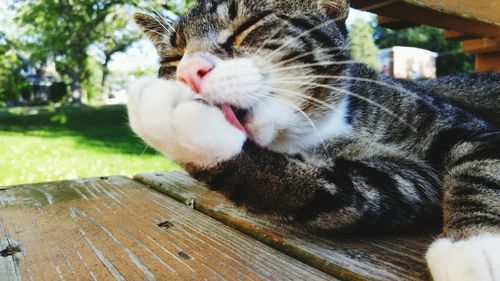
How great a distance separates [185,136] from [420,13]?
4.39ft

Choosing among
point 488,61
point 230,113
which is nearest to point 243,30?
point 230,113

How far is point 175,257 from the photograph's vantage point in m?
0.87

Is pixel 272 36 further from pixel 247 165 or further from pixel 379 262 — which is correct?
pixel 379 262

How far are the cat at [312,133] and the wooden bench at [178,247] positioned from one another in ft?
0.20

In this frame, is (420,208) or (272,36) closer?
(420,208)

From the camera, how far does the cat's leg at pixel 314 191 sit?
0.89 meters

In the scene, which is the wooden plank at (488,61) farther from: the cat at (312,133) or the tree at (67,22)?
the tree at (67,22)

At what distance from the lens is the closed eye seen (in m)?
1.41

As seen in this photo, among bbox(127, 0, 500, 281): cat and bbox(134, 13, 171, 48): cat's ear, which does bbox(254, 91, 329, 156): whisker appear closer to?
bbox(127, 0, 500, 281): cat

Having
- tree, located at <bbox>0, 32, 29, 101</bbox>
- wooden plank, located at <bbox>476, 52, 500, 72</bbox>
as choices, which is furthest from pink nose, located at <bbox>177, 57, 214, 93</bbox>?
tree, located at <bbox>0, 32, 29, 101</bbox>

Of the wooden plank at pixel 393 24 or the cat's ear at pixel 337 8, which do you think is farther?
the wooden plank at pixel 393 24

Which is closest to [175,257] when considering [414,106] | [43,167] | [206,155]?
[206,155]

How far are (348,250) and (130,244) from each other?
0.46 meters

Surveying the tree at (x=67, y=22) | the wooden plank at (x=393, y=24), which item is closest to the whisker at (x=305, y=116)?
the wooden plank at (x=393, y=24)
